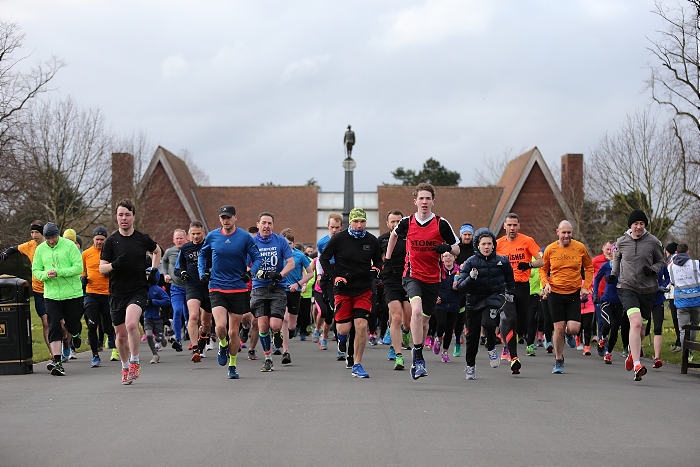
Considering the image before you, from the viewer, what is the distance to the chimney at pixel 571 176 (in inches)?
2154

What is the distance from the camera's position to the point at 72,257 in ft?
47.7

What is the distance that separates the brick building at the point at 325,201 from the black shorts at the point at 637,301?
40927 millimetres

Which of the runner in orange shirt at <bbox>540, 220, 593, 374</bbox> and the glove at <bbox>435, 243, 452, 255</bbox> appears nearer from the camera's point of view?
the glove at <bbox>435, 243, 452, 255</bbox>

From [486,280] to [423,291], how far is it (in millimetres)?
912

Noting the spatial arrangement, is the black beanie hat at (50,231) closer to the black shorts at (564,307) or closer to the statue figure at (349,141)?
the black shorts at (564,307)

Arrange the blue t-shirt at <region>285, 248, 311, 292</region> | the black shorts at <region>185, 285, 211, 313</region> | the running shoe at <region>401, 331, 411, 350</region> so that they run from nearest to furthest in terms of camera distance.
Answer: the black shorts at <region>185, 285, 211, 313</region>, the blue t-shirt at <region>285, 248, 311, 292</region>, the running shoe at <region>401, 331, 411, 350</region>

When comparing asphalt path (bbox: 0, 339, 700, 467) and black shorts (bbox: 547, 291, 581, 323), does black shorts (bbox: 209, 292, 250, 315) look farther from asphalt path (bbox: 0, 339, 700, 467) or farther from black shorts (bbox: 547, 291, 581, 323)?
black shorts (bbox: 547, 291, 581, 323)

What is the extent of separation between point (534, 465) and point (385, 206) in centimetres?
5147

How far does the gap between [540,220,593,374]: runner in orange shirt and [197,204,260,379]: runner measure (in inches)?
173

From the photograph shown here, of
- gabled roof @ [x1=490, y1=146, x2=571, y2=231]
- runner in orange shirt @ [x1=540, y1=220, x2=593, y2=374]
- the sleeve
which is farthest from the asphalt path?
gabled roof @ [x1=490, y1=146, x2=571, y2=231]

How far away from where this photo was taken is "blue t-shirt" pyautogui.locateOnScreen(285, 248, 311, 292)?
17453 mm

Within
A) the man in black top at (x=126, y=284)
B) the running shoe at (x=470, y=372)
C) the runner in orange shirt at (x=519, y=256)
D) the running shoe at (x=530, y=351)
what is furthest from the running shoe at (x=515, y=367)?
the man in black top at (x=126, y=284)

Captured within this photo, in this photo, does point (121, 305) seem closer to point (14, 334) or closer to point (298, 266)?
point (14, 334)

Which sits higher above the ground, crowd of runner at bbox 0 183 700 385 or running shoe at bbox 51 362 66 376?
crowd of runner at bbox 0 183 700 385
